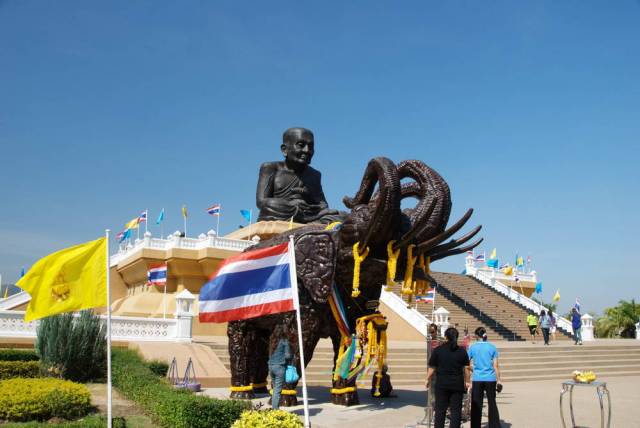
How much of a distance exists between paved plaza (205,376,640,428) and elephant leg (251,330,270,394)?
0.41m

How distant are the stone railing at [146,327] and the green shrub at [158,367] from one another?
234 cm

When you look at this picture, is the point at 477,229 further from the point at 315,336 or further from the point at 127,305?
the point at 127,305

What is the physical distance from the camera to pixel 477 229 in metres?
9.39

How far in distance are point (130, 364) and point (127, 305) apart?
12127mm

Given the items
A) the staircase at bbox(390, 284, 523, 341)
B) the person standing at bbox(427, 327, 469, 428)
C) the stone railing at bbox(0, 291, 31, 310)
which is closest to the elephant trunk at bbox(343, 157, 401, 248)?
the person standing at bbox(427, 327, 469, 428)

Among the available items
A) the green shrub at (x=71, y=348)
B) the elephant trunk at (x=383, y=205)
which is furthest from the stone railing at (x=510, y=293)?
the green shrub at (x=71, y=348)

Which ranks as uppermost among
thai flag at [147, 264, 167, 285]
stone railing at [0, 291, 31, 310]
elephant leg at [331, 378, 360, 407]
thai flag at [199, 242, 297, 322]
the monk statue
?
the monk statue

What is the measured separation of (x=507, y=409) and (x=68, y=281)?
25.5ft

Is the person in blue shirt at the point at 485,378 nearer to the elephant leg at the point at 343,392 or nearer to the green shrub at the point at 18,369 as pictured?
the elephant leg at the point at 343,392

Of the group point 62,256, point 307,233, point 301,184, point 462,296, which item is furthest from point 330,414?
point 462,296

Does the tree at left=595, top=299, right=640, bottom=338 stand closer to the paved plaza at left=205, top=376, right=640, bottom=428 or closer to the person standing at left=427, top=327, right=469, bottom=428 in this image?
the paved plaza at left=205, top=376, right=640, bottom=428

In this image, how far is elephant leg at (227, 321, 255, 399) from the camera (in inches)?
413

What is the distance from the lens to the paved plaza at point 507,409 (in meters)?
8.91

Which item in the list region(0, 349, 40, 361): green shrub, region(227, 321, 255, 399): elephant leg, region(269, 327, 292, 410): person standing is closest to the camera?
region(269, 327, 292, 410): person standing
